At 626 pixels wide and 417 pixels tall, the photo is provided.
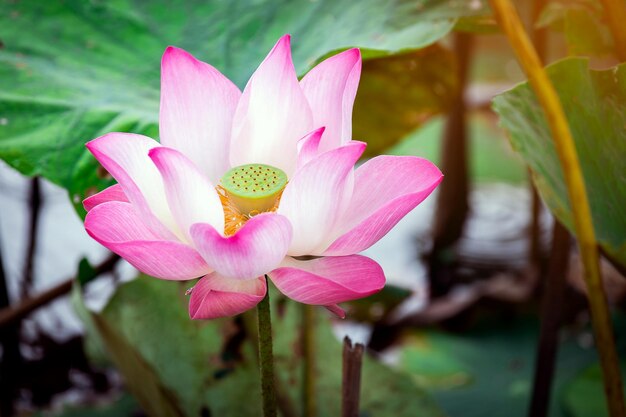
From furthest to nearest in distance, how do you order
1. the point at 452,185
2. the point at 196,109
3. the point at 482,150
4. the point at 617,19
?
the point at 482,150 → the point at 452,185 → the point at 617,19 → the point at 196,109

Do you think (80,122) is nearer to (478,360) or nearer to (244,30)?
(244,30)

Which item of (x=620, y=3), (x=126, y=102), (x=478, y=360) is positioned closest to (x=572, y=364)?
(x=478, y=360)

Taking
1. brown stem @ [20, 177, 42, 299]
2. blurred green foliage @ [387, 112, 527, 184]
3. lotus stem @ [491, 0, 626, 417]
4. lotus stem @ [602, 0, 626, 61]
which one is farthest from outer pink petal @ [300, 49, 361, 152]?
blurred green foliage @ [387, 112, 527, 184]

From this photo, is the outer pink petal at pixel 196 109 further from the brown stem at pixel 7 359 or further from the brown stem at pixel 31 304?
the brown stem at pixel 7 359

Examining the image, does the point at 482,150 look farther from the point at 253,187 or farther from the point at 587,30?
the point at 253,187

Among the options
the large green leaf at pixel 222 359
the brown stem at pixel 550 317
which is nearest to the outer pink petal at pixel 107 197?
the large green leaf at pixel 222 359

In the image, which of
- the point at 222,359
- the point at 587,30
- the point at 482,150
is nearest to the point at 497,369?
the point at 222,359
